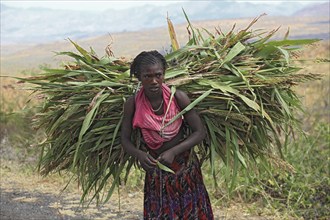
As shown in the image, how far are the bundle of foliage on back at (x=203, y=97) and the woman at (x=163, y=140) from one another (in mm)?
102

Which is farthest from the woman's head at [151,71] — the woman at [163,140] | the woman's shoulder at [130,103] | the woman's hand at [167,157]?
the woman's hand at [167,157]

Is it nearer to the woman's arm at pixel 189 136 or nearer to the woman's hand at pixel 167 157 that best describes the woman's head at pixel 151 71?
the woman's arm at pixel 189 136

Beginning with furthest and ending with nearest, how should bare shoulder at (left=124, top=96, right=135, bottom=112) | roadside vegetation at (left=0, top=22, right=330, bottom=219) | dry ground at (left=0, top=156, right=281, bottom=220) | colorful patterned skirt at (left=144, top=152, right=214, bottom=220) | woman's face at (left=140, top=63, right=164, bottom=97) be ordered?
dry ground at (left=0, top=156, right=281, bottom=220)
roadside vegetation at (left=0, top=22, right=330, bottom=219)
colorful patterned skirt at (left=144, top=152, right=214, bottom=220)
bare shoulder at (left=124, top=96, right=135, bottom=112)
woman's face at (left=140, top=63, right=164, bottom=97)

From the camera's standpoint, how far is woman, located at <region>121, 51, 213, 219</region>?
275 cm

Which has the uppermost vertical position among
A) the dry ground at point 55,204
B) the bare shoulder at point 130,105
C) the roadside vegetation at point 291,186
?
the bare shoulder at point 130,105

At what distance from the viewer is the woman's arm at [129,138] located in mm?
2789

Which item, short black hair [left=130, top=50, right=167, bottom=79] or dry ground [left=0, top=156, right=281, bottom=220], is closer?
short black hair [left=130, top=50, right=167, bottom=79]

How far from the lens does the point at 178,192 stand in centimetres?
297

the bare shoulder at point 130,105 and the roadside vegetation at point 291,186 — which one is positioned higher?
the bare shoulder at point 130,105

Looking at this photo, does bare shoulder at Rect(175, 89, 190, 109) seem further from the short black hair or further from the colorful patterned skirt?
the colorful patterned skirt

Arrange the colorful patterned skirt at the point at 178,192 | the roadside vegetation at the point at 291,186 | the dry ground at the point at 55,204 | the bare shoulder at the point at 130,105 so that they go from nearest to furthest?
the bare shoulder at the point at 130,105 → the colorful patterned skirt at the point at 178,192 → the roadside vegetation at the point at 291,186 → the dry ground at the point at 55,204

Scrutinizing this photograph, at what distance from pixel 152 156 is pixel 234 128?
1.51 feet

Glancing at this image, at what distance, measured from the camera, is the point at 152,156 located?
114 inches

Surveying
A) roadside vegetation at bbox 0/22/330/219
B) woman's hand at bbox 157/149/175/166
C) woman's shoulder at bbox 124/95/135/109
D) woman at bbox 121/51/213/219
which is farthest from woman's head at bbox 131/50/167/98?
roadside vegetation at bbox 0/22/330/219
